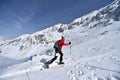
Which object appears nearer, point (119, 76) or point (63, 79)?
point (119, 76)

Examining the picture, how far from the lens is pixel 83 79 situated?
7.84 metres

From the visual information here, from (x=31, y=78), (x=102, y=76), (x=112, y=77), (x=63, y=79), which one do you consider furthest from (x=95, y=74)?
(x=31, y=78)

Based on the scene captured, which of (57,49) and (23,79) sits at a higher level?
(57,49)

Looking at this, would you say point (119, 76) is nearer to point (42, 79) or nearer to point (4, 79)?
point (42, 79)

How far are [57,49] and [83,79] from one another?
5.98 m

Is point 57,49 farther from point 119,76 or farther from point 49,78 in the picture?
point 119,76

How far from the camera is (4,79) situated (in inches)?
400

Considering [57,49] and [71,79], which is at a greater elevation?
[57,49]

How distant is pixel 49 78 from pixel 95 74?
8.01ft

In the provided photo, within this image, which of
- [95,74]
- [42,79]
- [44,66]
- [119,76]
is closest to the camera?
[119,76]

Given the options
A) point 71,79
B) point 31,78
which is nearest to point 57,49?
point 31,78

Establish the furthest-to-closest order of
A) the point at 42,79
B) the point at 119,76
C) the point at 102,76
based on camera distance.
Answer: the point at 42,79 < the point at 102,76 < the point at 119,76

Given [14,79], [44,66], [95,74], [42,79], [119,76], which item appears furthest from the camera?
[44,66]

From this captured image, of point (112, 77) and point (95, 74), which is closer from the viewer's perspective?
point (112, 77)
